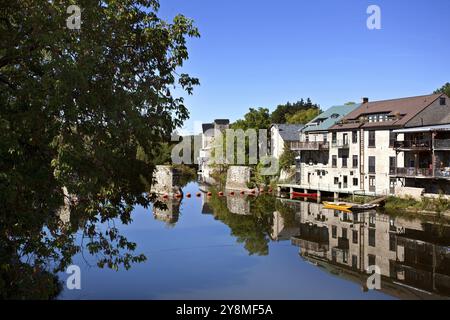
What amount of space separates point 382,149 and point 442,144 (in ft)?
29.1

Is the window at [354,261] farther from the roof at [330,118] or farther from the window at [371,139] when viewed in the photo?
the roof at [330,118]

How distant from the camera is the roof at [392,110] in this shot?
4973cm

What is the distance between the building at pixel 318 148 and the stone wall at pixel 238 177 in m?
9.29

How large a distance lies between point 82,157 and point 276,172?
62.9m

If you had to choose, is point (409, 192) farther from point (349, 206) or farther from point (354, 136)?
point (354, 136)

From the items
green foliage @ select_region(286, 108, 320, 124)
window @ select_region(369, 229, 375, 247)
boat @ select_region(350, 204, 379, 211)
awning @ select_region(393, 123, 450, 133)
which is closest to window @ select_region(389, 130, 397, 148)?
awning @ select_region(393, 123, 450, 133)

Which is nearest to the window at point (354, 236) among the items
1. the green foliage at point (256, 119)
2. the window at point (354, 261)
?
the window at point (354, 261)

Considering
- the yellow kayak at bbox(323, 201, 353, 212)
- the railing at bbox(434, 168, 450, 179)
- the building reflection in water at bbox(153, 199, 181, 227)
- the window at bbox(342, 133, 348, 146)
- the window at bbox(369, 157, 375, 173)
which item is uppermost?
the window at bbox(342, 133, 348, 146)

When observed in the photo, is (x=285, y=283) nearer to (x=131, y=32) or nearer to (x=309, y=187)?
(x=131, y=32)

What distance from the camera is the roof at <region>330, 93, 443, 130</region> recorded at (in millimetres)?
49734

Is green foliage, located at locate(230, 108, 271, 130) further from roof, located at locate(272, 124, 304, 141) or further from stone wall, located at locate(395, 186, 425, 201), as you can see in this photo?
stone wall, located at locate(395, 186, 425, 201)

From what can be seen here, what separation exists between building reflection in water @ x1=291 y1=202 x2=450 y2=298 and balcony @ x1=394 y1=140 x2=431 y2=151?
8.69m

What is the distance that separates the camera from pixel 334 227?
123ft
